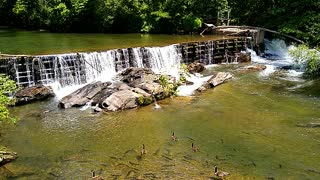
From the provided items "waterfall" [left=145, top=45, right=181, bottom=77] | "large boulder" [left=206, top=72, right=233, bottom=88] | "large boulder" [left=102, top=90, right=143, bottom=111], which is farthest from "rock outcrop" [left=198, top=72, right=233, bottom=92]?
"large boulder" [left=102, top=90, right=143, bottom=111]

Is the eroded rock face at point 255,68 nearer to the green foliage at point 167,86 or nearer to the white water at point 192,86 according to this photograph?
the white water at point 192,86

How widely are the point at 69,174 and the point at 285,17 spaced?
76.6 ft

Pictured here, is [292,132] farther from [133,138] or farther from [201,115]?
[133,138]

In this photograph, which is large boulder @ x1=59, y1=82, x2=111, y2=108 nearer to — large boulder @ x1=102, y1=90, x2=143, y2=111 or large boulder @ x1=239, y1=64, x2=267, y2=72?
large boulder @ x1=102, y1=90, x2=143, y2=111

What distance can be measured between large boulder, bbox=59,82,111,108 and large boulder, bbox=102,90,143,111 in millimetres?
1205

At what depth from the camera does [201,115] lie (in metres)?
16.6

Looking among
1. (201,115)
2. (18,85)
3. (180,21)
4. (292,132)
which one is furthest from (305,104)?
(180,21)

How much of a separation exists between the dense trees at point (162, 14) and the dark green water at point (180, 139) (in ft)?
37.2

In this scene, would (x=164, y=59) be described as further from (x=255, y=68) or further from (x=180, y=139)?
(x=180, y=139)

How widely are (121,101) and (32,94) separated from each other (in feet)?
15.1

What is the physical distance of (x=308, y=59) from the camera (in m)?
23.1

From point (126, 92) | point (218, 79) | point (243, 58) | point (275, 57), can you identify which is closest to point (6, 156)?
point (126, 92)

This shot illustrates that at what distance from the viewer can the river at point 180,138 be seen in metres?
11.8

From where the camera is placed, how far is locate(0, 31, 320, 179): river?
38.8 feet
